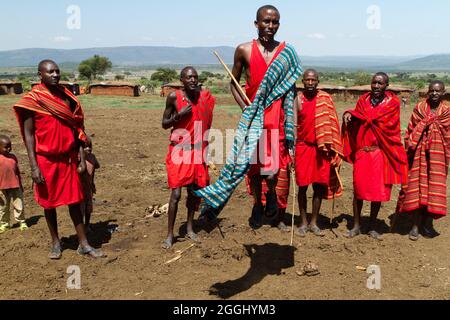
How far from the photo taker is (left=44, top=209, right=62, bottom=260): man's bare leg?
464cm

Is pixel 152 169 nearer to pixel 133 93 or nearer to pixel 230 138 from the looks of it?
pixel 230 138

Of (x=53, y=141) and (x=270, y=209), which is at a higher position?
(x=53, y=141)

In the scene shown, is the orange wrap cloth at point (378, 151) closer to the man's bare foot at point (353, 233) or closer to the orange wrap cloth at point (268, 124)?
the man's bare foot at point (353, 233)

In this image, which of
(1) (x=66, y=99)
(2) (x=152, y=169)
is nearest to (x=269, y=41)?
(1) (x=66, y=99)

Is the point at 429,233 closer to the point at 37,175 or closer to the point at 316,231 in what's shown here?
the point at 316,231

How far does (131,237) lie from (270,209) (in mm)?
1918

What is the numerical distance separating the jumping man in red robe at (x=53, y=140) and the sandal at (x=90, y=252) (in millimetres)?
12

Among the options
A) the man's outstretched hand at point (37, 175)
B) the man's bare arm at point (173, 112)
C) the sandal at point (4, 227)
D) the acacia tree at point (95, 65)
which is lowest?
the sandal at point (4, 227)

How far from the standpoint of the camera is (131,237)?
539 cm

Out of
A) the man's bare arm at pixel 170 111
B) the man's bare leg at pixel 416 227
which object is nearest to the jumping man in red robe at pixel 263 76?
the man's bare arm at pixel 170 111

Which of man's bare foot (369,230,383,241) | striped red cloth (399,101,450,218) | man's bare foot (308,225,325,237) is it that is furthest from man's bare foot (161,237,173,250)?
striped red cloth (399,101,450,218)

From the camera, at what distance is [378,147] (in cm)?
523

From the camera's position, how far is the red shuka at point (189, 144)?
4.78 meters

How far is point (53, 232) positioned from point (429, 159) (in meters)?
4.79
